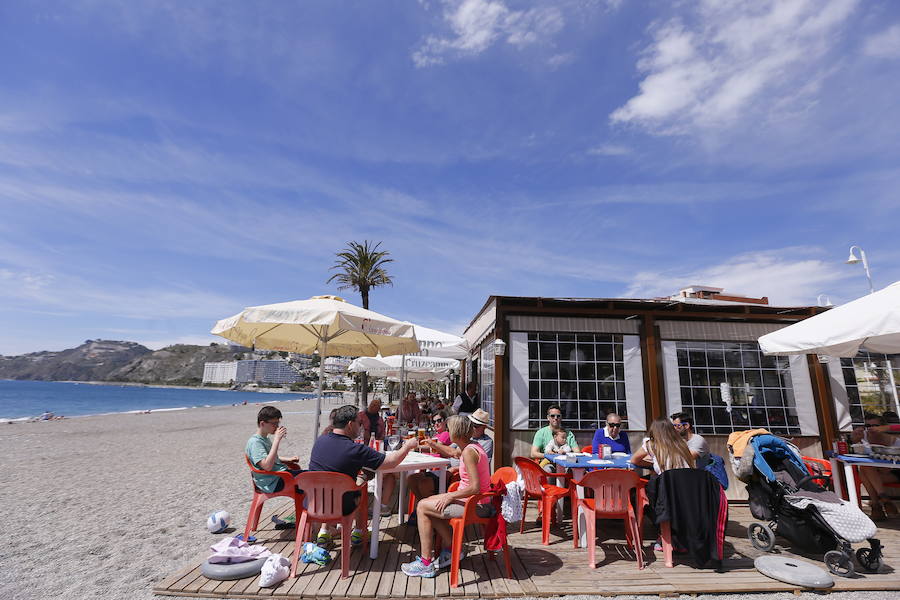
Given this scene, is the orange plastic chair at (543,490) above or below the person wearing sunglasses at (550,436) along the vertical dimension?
below

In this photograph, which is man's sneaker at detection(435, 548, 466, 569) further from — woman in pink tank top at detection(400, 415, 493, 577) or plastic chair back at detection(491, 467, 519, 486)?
plastic chair back at detection(491, 467, 519, 486)

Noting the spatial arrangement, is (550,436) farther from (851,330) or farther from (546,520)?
(851,330)

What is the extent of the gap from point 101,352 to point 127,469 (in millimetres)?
223189

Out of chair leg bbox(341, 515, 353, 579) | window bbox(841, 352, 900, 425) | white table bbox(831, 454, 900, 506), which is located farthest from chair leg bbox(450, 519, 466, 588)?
window bbox(841, 352, 900, 425)

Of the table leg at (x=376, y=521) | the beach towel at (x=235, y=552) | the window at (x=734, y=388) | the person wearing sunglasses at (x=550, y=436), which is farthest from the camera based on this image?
the window at (x=734, y=388)

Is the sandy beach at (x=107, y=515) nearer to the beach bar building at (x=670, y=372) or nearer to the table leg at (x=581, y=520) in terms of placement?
the table leg at (x=581, y=520)

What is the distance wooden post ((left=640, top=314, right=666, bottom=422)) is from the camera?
648 cm

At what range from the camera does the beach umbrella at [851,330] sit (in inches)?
159

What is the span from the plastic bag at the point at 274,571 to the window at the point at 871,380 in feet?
26.4

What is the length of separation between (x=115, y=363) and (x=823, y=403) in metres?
210

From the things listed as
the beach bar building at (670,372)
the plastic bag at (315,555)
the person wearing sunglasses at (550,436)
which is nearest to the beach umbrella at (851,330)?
the beach bar building at (670,372)

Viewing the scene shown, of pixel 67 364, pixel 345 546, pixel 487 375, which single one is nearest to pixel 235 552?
pixel 345 546

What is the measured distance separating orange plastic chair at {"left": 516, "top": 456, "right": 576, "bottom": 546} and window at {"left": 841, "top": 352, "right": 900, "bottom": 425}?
533 centimetres

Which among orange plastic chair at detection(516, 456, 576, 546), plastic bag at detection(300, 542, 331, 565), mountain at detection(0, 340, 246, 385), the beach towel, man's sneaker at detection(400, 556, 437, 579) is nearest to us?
man's sneaker at detection(400, 556, 437, 579)
